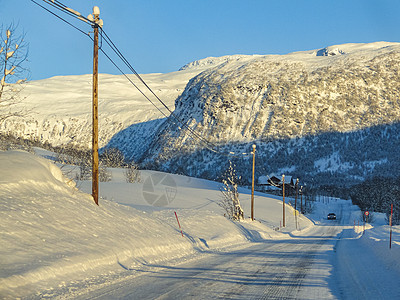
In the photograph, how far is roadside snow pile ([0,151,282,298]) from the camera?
8.79 meters

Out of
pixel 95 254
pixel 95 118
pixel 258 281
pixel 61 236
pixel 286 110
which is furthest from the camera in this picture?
pixel 286 110

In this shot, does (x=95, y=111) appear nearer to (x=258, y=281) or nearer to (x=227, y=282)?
(x=227, y=282)

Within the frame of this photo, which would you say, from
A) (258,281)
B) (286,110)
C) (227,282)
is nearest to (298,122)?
(286,110)

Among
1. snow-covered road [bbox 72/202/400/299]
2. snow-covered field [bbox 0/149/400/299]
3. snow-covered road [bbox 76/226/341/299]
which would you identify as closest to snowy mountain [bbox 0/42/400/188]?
snow-covered field [bbox 0/149/400/299]

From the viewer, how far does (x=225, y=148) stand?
145375mm

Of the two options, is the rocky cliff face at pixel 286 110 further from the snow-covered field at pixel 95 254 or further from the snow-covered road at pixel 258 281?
the snow-covered road at pixel 258 281

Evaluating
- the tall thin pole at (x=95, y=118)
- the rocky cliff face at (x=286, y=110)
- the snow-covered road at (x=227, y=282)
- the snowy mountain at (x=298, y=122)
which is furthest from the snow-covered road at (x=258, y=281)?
the rocky cliff face at (x=286, y=110)

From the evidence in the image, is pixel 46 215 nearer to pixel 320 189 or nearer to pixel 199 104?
pixel 320 189

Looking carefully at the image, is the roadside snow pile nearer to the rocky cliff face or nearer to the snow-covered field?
the snow-covered field

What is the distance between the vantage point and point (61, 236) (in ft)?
38.0

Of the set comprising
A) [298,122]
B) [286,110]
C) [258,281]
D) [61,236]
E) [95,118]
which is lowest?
[258,281]

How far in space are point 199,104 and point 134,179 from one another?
118 meters

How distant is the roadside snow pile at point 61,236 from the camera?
8789 millimetres

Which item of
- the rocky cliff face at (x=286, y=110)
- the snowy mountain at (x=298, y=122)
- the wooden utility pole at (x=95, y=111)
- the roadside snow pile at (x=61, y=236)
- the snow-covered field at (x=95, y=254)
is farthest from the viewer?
the rocky cliff face at (x=286, y=110)
